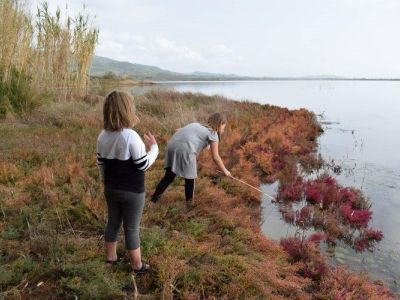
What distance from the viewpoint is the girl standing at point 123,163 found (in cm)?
342

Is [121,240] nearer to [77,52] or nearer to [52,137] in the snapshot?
[52,137]

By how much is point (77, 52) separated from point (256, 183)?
9.62 m

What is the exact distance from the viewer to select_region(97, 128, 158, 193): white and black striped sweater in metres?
3.50

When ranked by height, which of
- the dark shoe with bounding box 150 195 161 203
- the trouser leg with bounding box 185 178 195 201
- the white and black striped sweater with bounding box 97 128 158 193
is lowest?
the dark shoe with bounding box 150 195 161 203

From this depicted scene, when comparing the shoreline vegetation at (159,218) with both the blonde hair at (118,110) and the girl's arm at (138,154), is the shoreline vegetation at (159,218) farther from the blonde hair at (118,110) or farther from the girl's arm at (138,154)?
the blonde hair at (118,110)

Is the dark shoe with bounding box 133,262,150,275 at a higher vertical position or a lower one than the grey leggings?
lower

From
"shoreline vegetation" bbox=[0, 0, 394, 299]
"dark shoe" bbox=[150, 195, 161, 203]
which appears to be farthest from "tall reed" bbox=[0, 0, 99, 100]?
"dark shoe" bbox=[150, 195, 161, 203]

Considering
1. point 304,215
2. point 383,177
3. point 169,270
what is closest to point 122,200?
point 169,270

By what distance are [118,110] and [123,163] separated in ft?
1.66

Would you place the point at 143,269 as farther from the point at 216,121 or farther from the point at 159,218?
the point at 216,121

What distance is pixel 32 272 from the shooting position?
3893 millimetres

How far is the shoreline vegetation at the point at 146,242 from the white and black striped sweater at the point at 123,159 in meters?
0.98

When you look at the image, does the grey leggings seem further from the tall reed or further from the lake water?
the tall reed

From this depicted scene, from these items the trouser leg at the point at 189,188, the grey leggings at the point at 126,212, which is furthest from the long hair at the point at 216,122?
the grey leggings at the point at 126,212
